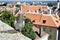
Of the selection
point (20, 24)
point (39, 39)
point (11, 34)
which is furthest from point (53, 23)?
point (11, 34)

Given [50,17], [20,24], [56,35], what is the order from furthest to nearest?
[50,17]
[56,35]
[20,24]

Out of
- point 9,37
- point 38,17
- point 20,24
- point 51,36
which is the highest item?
point 9,37

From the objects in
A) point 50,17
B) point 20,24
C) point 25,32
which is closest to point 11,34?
point 20,24

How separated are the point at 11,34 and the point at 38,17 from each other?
114ft

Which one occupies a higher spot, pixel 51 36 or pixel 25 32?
pixel 25 32

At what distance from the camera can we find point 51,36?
3675 cm

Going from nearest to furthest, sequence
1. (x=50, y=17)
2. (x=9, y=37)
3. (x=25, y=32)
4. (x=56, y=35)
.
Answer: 1. (x=9, y=37)
2. (x=25, y=32)
3. (x=56, y=35)
4. (x=50, y=17)

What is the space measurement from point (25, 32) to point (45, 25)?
48.2 feet

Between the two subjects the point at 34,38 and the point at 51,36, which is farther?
the point at 51,36

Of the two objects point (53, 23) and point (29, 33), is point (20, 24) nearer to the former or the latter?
point (29, 33)

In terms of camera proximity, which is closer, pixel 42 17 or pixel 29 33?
pixel 29 33

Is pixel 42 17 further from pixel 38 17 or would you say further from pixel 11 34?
pixel 11 34

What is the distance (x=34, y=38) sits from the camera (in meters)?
24.8

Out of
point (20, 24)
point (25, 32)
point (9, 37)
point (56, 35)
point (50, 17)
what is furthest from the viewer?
point (50, 17)
